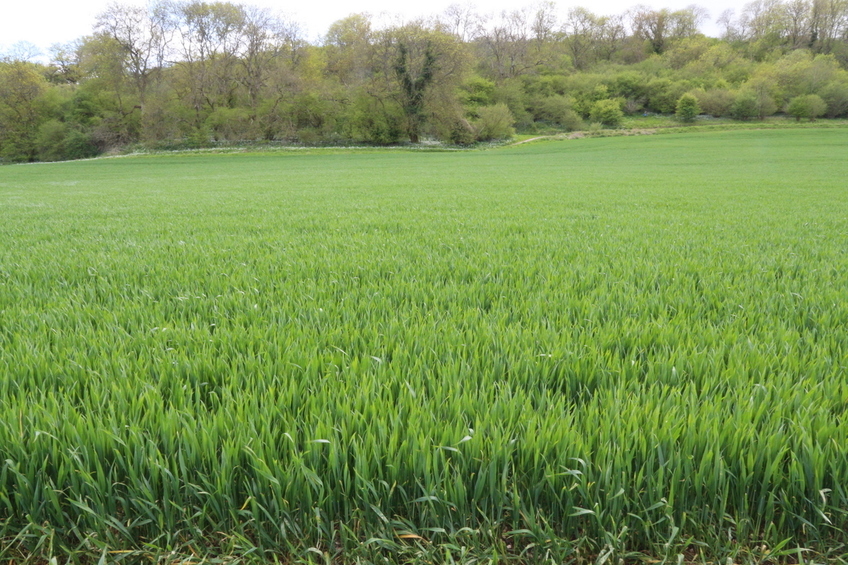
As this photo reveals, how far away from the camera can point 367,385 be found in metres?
1.76

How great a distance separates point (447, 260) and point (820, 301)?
2.86m

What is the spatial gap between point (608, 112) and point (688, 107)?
35.2 feet

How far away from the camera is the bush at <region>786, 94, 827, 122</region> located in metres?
61.0

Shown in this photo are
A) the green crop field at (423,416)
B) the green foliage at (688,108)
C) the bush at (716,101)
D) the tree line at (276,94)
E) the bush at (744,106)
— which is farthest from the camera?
the bush at (716,101)

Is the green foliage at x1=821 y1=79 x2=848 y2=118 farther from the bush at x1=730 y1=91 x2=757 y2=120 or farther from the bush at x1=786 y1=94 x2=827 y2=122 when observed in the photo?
the bush at x1=730 y1=91 x2=757 y2=120

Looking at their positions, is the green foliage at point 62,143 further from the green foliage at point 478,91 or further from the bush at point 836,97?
the bush at point 836,97

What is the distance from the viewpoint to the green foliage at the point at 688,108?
66875 mm

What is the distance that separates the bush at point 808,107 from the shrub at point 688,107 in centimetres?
1125

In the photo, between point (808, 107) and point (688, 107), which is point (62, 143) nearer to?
point (688, 107)

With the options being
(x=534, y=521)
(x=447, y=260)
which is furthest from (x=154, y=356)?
(x=447, y=260)

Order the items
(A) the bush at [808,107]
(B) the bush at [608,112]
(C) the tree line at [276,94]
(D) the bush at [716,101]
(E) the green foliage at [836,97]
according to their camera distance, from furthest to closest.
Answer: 1. (B) the bush at [608,112]
2. (D) the bush at [716,101]
3. (E) the green foliage at [836,97]
4. (A) the bush at [808,107]
5. (C) the tree line at [276,94]

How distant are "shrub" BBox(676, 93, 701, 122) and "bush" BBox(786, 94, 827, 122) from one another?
36.9ft

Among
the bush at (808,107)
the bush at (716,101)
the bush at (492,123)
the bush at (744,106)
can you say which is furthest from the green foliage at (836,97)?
the bush at (492,123)

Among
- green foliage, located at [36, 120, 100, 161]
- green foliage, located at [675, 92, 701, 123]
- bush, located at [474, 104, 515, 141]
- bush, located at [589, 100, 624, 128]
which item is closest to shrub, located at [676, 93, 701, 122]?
green foliage, located at [675, 92, 701, 123]
